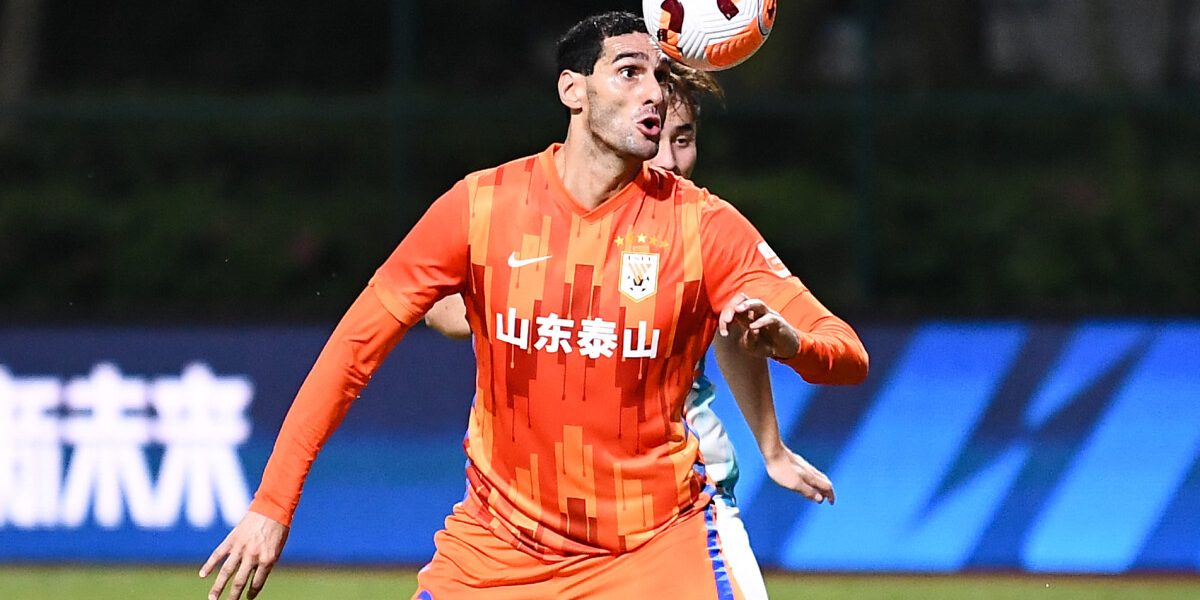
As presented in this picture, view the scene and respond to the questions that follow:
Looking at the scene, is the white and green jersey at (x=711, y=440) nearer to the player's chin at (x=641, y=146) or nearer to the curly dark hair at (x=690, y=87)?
the player's chin at (x=641, y=146)

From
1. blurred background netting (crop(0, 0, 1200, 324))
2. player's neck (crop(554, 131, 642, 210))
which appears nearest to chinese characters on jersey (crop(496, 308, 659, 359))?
player's neck (crop(554, 131, 642, 210))

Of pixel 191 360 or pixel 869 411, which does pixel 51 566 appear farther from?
pixel 869 411

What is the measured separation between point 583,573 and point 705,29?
143 centimetres

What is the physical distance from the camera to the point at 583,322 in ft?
15.5

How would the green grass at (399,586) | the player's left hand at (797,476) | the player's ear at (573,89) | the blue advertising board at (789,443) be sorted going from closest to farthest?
the player's ear at (573,89) → the player's left hand at (797,476) → the green grass at (399,586) → the blue advertising board at (789,443)

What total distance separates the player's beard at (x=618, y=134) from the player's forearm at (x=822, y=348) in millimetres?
535

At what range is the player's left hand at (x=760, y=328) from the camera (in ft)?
13.7

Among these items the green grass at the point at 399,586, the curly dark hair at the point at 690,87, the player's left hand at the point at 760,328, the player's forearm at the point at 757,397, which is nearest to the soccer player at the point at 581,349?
the player's left hand at the point at 760,328

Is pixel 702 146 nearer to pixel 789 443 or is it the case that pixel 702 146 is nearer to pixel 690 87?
pixel 789 443

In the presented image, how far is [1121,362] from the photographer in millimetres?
8961

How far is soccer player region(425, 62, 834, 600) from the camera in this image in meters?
4.82

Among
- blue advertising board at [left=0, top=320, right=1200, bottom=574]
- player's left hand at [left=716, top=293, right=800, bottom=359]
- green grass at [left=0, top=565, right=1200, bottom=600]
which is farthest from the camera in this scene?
blue advertising board at [left=0, top=320, right=1200, bottom=574]

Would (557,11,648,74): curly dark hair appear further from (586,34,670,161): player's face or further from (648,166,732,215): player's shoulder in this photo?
(648,166,732,215): player's shoulder

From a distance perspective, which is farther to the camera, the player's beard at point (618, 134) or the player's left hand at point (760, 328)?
the player's beard at point (618, 134)
